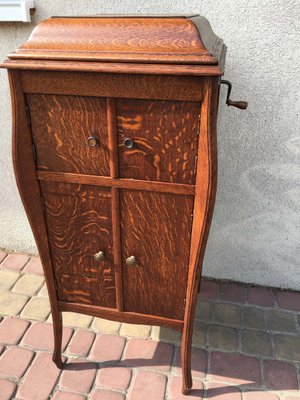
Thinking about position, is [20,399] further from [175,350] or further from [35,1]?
[35,1]

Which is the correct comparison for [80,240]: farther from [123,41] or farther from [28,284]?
[28,284]

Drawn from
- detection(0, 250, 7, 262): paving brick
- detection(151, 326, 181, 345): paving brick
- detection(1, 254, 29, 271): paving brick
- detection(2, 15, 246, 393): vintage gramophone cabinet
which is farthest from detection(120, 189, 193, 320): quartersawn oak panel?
detection(0, 250, 7, 262): paving brick

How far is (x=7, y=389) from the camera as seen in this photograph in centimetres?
179

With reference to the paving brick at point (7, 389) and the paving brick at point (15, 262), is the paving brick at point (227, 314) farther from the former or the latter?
the paving brick at point (15, 262)

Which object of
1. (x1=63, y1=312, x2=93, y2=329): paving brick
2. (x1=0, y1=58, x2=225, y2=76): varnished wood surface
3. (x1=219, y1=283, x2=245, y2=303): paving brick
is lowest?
(x1=219, y1=283, x2=245, y2=303): paving brick

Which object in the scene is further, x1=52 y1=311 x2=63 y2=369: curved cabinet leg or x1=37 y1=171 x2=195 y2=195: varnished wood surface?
x1=52 y1=311 x2=63 y2=369: curved cabinet leg

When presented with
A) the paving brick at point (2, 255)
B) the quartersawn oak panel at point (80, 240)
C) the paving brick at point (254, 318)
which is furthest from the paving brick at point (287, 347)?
the paving brick at point (2, 255)

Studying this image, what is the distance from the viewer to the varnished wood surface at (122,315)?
5.53 ft

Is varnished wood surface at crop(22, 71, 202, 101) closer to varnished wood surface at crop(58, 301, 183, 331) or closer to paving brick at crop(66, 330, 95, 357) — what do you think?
varnished wood surface at crop(58, 301, 183, 331)

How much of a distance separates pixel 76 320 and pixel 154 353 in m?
0.50

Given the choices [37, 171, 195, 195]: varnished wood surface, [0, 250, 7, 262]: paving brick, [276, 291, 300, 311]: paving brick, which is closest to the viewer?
[37, 171, 195, 195]: varnished wood surface

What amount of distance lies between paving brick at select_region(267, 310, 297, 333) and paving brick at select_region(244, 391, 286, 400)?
0.42 m

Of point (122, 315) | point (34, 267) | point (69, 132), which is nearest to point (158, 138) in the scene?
point (69, 132)

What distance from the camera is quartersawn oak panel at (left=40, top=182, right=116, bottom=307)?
4.90ft
